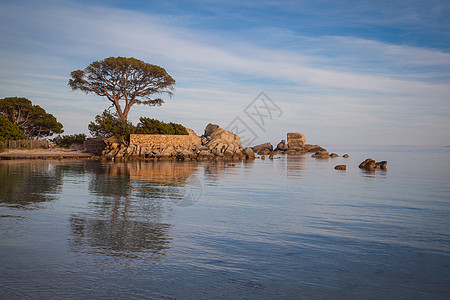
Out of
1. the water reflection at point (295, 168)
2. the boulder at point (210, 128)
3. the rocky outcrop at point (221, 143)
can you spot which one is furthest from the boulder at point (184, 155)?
the boulder at point (210, 128)

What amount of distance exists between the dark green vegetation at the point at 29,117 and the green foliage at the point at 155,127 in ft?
50.7

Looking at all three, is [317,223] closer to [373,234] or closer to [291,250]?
[373,234]

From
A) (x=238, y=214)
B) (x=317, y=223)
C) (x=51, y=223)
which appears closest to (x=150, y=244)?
(x=51, y=223)

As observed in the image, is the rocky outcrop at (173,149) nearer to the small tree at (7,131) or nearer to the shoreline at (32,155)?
the shoreline at (32,155)

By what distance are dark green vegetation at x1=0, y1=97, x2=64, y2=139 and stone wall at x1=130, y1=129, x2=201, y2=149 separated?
659 inches

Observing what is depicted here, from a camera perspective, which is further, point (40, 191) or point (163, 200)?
point (40, 191)

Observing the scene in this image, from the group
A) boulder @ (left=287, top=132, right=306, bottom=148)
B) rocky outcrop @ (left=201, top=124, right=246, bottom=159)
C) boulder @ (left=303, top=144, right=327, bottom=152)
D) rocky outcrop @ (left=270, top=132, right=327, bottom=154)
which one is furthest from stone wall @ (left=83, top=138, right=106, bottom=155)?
boulder @ (left=303, top=144, right=327, bottom=152)

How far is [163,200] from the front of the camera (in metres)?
12.6

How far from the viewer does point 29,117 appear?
52.3 m

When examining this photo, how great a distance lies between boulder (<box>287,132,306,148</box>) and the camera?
81000mm

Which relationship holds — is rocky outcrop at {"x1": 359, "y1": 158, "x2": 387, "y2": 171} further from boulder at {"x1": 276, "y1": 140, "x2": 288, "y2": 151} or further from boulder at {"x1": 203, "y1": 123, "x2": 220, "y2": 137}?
boulder at {"x1": 276, "y1": 140, "x2": 288, "y2": 151}

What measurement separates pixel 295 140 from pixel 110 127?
152ft

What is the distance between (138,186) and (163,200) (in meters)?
4.48

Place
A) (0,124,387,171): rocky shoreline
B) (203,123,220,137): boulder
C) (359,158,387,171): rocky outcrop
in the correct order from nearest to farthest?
1. (359,158,387,171): rocky outcrop
2. (0,124,387,171): rocky shoreline
3. (203,123,220,137): boulder
